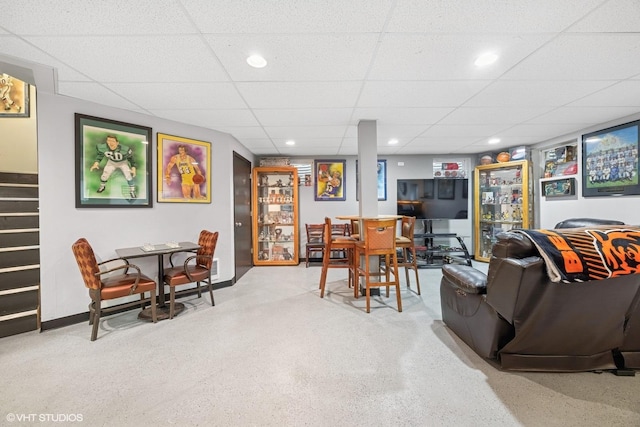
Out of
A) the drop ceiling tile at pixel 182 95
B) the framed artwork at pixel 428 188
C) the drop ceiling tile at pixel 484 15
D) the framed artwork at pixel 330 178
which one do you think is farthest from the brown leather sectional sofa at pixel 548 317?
the framed artwork at pixel 330 178

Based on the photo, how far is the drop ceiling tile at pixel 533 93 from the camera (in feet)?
7.98

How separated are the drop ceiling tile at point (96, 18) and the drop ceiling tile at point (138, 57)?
0.07 metres

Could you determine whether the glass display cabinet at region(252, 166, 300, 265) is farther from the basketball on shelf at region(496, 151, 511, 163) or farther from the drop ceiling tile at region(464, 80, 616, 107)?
the basketball on shelf at region(496, 151, 511, 163)

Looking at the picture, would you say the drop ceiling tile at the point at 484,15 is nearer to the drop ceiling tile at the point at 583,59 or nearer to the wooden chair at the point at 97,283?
the drop ceiling tile at the point at 583,59

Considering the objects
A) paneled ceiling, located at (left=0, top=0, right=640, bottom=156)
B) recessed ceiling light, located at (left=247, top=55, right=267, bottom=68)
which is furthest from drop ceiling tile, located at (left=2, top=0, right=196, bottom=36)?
recessed ceiling light, located at (left=247, top=55, right=267, bottom=68)

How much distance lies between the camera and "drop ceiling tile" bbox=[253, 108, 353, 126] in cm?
306

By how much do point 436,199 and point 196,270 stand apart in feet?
16.1

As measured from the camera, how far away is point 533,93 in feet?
8.68

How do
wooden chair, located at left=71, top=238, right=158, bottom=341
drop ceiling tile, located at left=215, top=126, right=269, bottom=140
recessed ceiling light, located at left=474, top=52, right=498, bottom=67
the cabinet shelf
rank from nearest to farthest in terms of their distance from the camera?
recessed ceiling light, located at left=474, top=52, right=498, bottom=67
wooden chair, located at left=71, top=238, right=158, bottom=341
drop ceiling tile, located at left=215, top=126, right=269, bottom=140
the cabinet shelf

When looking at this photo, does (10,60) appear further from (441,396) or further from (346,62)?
(441,396)

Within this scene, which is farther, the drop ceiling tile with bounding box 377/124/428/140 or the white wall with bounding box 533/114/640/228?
the drop ceiling tile with bounding box 377/124/428/140

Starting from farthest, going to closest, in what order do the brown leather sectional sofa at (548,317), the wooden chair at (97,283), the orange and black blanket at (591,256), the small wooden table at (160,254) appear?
1. the small wooden table at (160,254)
2. the wooden chair at (97,283)
3. the brown leather sectional sofa at (548,317)
4. the orange and black blanket at (591,256)

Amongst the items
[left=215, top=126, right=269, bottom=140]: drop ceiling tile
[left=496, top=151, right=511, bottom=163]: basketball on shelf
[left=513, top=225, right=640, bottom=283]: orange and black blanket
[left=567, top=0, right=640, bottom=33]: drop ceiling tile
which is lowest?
[left=513, top=225, right=640, bottom=283]: orange and black blanket

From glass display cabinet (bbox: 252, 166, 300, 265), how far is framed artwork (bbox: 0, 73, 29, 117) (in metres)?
3.32
